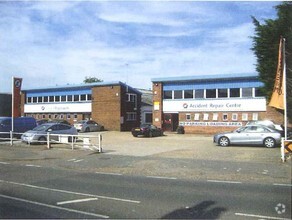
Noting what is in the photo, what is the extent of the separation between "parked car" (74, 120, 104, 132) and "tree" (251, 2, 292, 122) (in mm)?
23326

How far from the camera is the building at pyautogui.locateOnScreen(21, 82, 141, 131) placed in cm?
4572

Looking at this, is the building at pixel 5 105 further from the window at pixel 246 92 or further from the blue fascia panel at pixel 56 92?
the window at pixel 246 92

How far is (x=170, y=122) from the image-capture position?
41.5 metres

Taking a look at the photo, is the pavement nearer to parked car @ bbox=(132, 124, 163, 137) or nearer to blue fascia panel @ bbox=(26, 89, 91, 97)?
parked car @ bbox=(132, 124, 163, 137)

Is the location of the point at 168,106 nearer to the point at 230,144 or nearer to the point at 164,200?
the point at 230,144

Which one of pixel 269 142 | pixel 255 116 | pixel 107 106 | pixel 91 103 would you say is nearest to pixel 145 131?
pixel 255 116

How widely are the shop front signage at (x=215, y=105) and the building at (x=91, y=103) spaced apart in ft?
22.5

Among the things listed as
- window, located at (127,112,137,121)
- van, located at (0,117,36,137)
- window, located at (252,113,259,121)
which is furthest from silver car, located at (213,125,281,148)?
window, located at (127,112,137,121)

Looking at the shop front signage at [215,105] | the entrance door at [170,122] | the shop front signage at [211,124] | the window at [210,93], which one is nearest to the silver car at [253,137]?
the shop front signage at [215,105]

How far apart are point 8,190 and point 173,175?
18.4 feet

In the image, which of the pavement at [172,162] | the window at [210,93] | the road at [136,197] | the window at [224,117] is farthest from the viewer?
the window at [210,93]

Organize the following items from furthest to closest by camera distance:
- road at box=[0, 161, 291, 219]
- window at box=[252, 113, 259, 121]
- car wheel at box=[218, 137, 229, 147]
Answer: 1. window at box=[252, 113, 259, 121]
2. car wheel at box=[218, 137, 229, 147]
3. road at box=[0, 161, 291, 219]

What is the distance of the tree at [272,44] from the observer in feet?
68.4

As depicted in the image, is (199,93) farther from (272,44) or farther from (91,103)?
(272,44)
